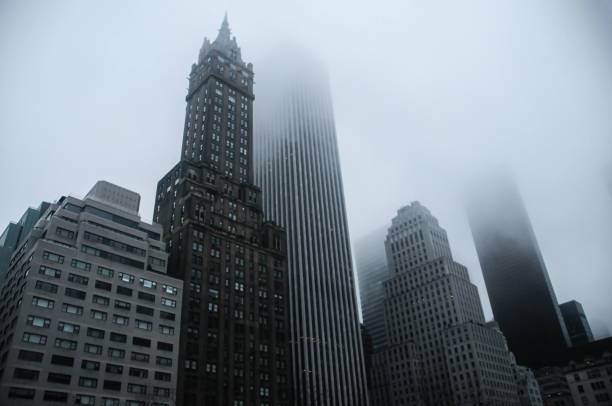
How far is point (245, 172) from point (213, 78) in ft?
124

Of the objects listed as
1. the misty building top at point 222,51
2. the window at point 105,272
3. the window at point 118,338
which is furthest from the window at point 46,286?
the misty building top at point 222,51

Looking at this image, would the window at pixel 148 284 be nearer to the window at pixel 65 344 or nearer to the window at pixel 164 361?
the window at pixel 164 361

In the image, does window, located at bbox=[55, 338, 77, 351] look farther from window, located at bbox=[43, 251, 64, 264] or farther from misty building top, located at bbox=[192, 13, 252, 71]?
misty building top, located at bbox=[192, 13, 252, 71]

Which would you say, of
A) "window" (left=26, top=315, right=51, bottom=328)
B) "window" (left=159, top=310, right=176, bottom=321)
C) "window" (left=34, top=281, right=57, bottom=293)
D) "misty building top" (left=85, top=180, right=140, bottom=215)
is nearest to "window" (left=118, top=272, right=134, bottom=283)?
"window" (left=159, top=310, right=176, bottom=321)

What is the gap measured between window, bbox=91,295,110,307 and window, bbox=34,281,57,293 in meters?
7.47

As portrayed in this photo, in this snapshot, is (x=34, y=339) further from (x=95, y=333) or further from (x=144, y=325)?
(x=144, y=325)

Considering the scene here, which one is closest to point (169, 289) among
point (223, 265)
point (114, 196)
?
point (223, 265)

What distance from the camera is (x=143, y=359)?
97750 mm

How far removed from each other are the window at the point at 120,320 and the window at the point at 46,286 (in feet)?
41.5

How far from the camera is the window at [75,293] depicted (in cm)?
9331

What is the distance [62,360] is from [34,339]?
20.2 ft

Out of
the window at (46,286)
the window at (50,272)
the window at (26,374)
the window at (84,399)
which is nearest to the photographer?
the window at (26,374)

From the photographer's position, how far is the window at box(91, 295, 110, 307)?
316 ft

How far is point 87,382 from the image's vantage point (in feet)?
291
